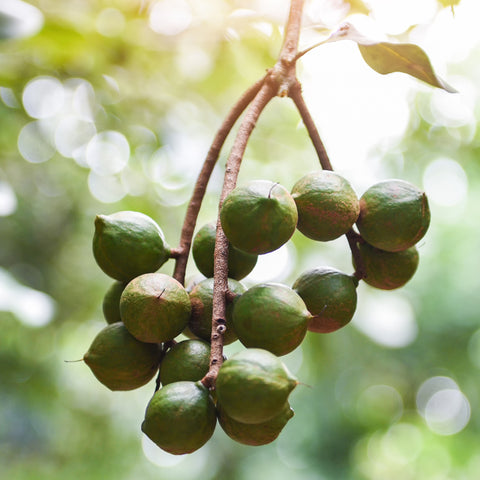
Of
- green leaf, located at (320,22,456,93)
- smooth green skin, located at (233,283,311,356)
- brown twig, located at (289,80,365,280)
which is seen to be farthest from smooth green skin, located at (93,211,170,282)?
green leaf, located at (320,22,456,93)

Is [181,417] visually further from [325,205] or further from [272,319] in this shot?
[325,205]

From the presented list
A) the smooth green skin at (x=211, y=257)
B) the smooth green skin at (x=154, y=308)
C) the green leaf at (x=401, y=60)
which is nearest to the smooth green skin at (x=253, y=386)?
the smooth green skin at (x=154, y=308)

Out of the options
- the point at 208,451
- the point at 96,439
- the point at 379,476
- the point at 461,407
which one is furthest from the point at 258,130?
the point at 379,476

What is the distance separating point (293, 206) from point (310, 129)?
312mm

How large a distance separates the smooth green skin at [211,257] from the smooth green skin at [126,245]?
0.32 feet

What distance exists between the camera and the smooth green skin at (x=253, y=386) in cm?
77

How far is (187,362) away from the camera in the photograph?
0.95m

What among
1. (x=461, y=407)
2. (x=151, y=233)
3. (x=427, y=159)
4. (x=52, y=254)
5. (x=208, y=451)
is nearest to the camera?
(x=151, y=233)

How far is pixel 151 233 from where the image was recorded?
1135mm

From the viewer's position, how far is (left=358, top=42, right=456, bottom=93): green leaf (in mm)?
1146

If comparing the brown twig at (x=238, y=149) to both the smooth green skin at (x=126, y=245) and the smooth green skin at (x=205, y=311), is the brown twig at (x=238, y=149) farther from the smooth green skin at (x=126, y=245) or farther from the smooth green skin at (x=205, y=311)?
the smooth green skin at (x=126, y=245)

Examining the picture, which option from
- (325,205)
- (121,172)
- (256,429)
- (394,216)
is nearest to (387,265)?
(394,216)

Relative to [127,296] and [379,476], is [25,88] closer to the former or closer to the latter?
[127,296]

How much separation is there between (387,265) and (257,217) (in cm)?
42
